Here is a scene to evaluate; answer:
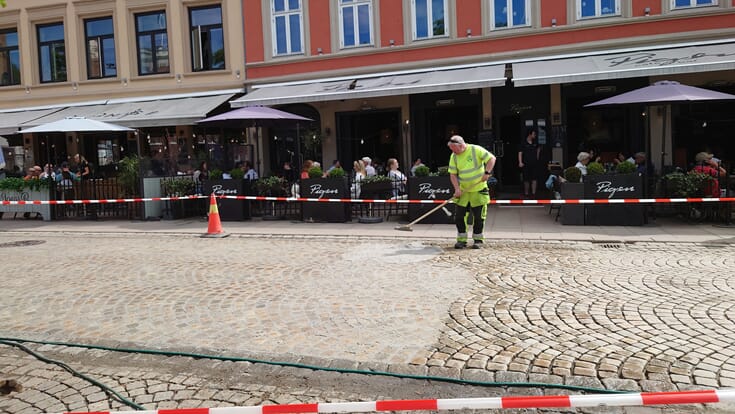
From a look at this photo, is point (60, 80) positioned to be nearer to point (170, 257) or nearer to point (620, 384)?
point (170, 257)

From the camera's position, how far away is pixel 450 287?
246 inches

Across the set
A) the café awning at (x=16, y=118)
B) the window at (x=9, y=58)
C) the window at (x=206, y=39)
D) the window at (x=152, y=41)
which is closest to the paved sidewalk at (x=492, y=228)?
the café awning at (x=16, y=118)

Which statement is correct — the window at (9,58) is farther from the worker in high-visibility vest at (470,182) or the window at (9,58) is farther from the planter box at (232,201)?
the worker in high-visibility vest at (470,182)

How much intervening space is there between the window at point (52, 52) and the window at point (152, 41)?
3.00 metres

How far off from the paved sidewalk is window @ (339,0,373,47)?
625 cm

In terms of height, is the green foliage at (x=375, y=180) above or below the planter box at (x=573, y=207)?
above

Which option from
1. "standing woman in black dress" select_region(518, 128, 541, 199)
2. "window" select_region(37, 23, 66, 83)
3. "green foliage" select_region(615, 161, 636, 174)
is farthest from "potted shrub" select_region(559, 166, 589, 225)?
"window" select_region(37, 23, 66, 83)

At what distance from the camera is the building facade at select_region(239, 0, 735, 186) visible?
1362cm

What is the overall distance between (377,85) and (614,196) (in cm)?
668

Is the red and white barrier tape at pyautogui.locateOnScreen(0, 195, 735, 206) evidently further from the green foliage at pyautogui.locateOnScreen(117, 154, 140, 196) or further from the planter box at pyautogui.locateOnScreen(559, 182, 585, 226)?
the green foliage at pyautogui.locateOnScreen(117, 154, 140, 196)

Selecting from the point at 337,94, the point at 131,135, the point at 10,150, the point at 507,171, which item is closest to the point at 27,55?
the point at 10,150

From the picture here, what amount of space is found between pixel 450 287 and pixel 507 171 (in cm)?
1023

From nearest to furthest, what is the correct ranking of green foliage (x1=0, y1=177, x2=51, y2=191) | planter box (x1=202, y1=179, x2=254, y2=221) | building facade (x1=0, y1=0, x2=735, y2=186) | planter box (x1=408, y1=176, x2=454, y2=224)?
planter box (x1=408, y1=176, x2=454, y2=224) → planter box (x1=202, y1=179, x2=254, y2=221) → building facade (x1=0, y1=0, x2=735, y2=186) → green foliage (x1=0, y1=177, x2=51, y2=191)

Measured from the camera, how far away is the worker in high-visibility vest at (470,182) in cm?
859
